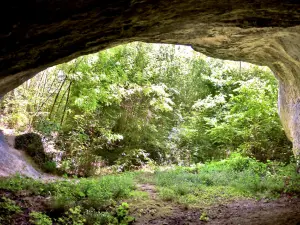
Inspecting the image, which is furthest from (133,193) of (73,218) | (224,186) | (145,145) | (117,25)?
(145,145)

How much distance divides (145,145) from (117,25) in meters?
11.7

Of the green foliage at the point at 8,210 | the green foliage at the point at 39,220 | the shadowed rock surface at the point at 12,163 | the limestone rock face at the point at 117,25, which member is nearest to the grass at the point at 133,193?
the green foliage at the point at 39,220

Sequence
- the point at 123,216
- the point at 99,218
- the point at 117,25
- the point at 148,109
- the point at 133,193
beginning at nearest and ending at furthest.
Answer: the point at 117,25, the point at 99,218, the point at 123,216, the point at 133,193, the point at 148,109

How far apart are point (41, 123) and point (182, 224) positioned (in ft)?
26.1

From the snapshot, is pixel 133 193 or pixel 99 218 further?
pixel 133 193

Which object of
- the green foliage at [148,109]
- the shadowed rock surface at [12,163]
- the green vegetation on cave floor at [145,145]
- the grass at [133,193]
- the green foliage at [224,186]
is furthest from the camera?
the green foliage at [148,109]

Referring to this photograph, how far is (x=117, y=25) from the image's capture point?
13.5 feet

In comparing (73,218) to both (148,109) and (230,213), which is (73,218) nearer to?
(230,213)

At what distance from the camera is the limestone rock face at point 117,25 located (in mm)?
3152

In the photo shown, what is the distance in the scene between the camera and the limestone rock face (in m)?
3.15

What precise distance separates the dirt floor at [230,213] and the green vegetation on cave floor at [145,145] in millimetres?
23

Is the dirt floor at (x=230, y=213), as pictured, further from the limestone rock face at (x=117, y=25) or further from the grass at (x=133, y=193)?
the limestone rock face at (x=117, y=25)

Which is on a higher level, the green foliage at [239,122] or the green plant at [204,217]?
the green foliage at [239,122]

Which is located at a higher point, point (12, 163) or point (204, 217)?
point (12, 163)
